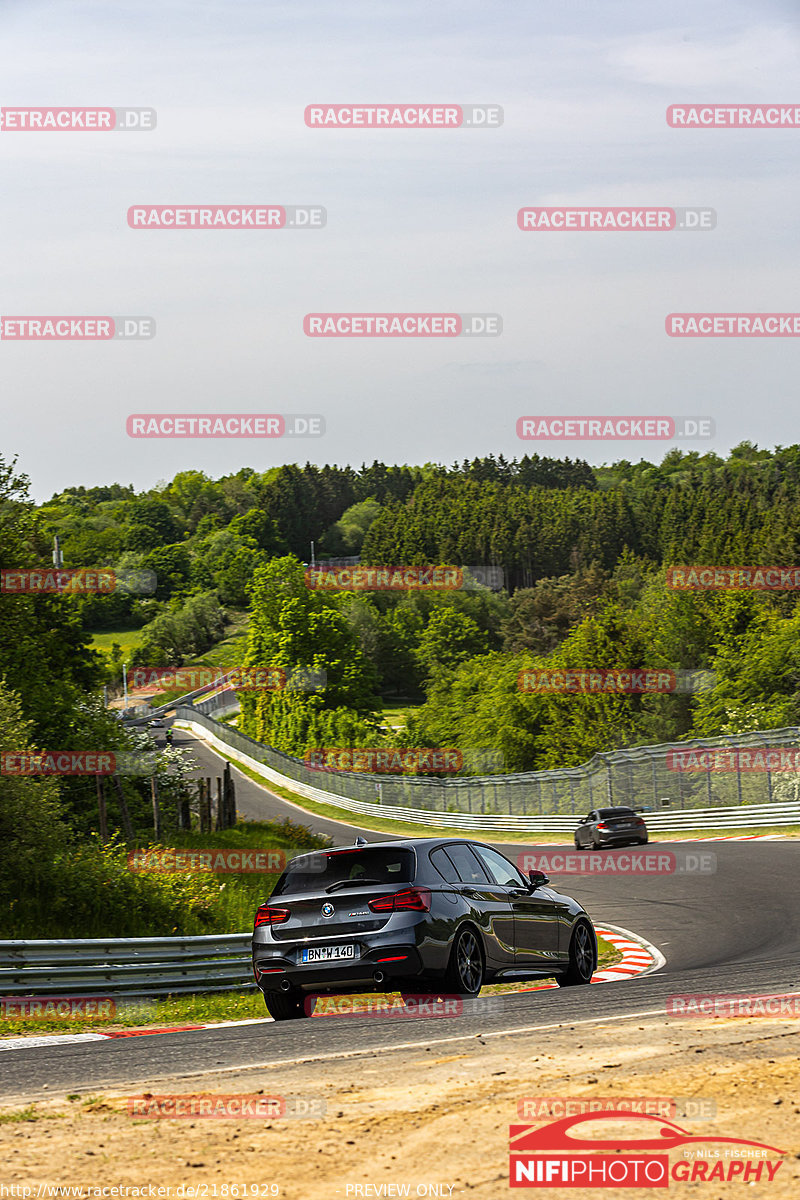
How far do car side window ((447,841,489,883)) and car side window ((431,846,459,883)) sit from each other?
0.07 meters

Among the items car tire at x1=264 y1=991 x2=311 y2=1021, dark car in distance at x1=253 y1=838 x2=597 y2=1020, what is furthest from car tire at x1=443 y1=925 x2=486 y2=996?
car tire at x1=264 y1=991 x2=311 y2=1021

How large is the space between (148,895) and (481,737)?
6857cm

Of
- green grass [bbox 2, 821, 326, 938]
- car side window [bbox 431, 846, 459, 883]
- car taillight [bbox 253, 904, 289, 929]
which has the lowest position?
green grass [bbox 2, 821, 326, 938]

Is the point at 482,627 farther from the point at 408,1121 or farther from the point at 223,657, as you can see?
the point at 408,1121

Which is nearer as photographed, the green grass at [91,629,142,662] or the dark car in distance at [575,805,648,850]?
the dark car in distance at [575,805,648,850]

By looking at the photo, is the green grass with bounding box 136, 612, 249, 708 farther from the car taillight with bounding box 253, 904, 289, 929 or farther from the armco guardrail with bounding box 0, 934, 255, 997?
the car taillight with bounding box 253, 904, 289, 929

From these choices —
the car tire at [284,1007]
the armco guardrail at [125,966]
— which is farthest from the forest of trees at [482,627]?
the car tire at [284,1007]

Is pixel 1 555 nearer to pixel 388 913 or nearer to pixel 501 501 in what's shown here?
pixel 388 913

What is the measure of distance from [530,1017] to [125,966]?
17.2 ft

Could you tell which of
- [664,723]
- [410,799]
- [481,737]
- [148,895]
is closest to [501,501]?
[481,737]

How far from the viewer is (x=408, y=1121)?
557cm

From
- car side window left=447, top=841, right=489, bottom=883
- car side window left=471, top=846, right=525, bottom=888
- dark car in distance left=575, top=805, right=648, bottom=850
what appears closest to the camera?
car side window left=447, top=841, right=489, bottom=883

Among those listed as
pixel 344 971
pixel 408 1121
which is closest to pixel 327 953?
pixel 344 971

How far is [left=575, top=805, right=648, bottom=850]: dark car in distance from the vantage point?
34.8m
